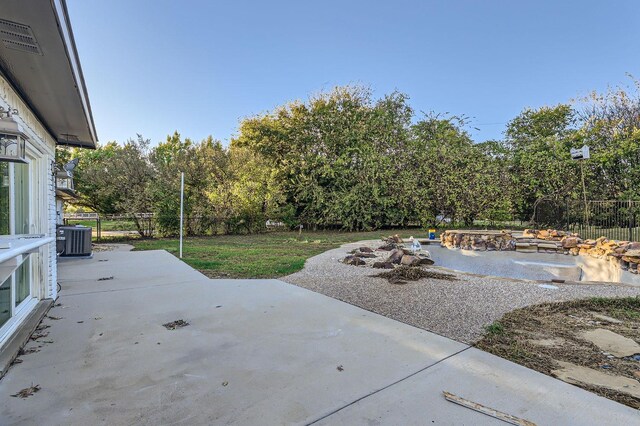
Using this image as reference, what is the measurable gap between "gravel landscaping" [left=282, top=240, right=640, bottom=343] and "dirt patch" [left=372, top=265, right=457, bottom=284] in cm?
14

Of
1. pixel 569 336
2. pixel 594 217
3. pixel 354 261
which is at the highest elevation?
pixel 594 217

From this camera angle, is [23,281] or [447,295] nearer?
[23,281]

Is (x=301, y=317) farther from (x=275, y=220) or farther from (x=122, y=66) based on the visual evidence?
(x=275, y=220)

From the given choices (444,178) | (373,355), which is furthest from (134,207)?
(444,178)

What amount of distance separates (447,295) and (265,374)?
112 inches

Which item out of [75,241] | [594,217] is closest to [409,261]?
[75,241]

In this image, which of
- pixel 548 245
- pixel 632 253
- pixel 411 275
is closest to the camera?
pixel 411 275

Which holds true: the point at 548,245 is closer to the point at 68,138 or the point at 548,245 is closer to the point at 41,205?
the point at 41,205

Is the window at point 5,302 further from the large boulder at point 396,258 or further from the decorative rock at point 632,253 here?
the decorative rock at point 632,253

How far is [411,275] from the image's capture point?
17.3ft

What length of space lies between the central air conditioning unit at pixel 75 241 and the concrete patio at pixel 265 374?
414cm

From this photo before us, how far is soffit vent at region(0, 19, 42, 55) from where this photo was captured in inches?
72.4

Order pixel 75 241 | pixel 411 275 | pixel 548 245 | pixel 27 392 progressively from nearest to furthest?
pixel 27 392, pixel 411 275, pixel 75 241, pixel 548 245

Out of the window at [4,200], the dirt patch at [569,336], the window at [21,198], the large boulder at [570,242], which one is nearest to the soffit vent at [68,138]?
the window at [21,198]
